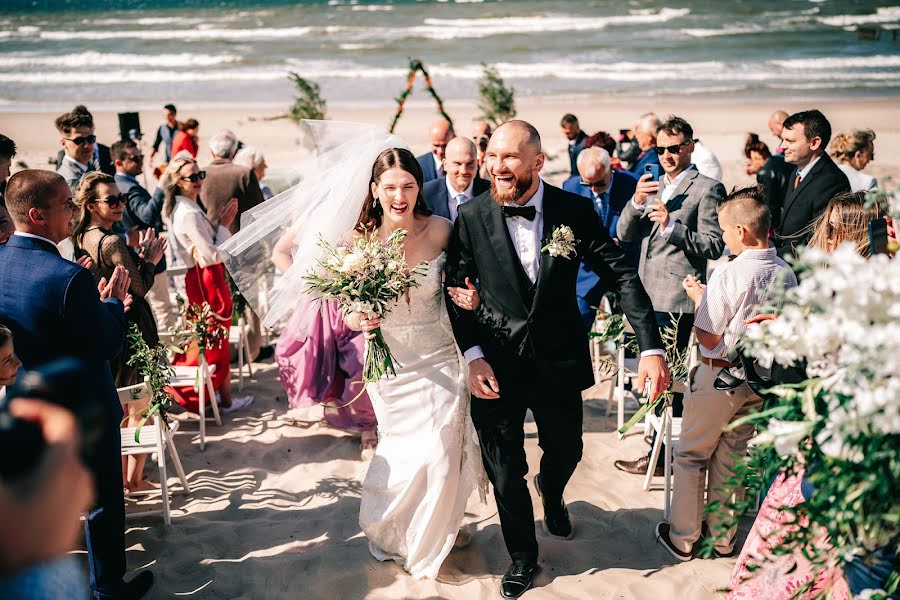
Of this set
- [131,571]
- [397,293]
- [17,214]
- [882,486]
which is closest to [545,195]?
[397,293]

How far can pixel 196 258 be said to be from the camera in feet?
20.5

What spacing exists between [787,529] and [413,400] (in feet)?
6.82

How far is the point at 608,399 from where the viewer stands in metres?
6.54

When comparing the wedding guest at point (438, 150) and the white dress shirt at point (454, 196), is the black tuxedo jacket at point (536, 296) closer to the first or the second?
Answer: the white dress shirt at point (454, 196)

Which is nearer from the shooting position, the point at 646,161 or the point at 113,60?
the point at 646,161

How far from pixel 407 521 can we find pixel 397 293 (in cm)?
140

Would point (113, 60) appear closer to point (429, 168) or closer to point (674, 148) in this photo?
point (429, 168)

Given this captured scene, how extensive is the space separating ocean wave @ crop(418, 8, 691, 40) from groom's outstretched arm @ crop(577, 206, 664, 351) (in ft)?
110

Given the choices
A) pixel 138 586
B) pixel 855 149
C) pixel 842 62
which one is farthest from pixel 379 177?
pixel 842 62

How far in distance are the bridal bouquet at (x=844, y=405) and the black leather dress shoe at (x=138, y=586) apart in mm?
3304

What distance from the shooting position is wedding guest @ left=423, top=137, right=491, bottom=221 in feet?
20.6

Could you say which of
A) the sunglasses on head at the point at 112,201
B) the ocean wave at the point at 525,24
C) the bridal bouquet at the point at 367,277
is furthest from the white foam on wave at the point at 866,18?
the sunglasses on head at the point at 112,201

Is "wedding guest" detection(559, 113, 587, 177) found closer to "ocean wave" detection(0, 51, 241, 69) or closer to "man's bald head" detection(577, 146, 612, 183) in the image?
"man's bald head" detection(577, 146, 612, 183)

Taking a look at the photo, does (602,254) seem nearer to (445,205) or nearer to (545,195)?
(545,195)
